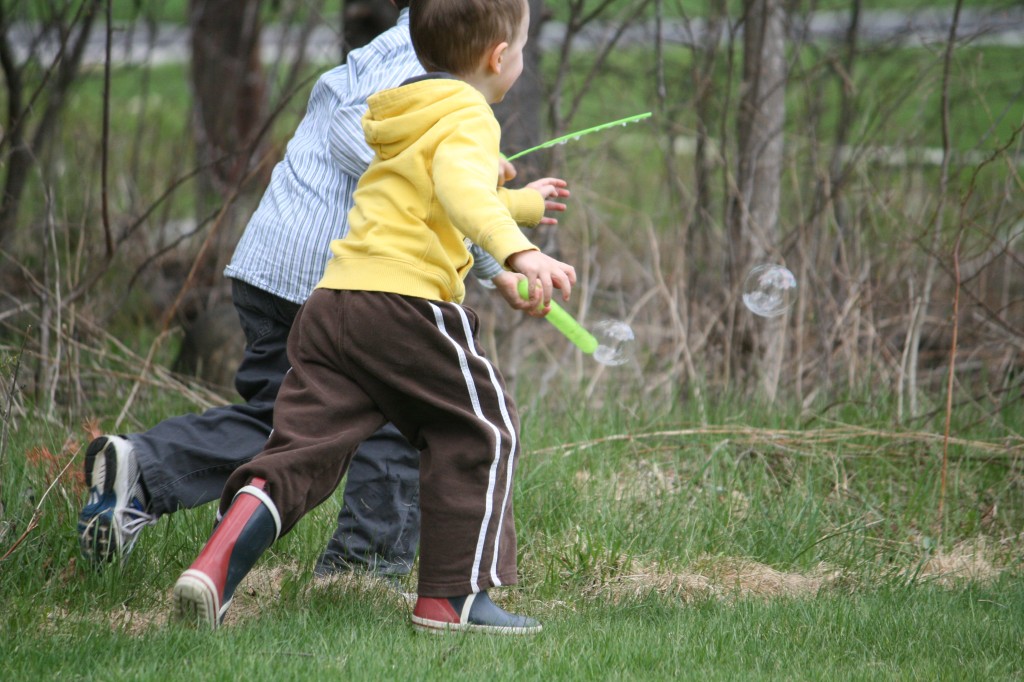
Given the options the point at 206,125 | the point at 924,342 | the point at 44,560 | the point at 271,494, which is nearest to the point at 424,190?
the point at 271,494

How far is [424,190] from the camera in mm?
2385

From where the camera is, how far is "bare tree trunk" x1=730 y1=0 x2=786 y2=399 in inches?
190

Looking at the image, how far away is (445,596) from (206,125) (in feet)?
18.2

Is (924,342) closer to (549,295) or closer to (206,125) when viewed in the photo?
(549,295)

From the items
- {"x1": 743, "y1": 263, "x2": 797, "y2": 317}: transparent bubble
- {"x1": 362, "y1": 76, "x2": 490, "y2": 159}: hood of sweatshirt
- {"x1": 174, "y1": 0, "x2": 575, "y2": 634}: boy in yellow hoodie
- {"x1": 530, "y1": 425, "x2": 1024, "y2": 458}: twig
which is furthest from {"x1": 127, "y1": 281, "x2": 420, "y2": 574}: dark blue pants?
{"x1": 743, "y1": 263, "x2": 797, "y2": 317}: transparent bubble

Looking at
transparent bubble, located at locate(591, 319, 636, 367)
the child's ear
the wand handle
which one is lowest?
transparent bubble, located at locate(591, 319, 636, 367)

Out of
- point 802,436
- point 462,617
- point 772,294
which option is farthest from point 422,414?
point 802,436

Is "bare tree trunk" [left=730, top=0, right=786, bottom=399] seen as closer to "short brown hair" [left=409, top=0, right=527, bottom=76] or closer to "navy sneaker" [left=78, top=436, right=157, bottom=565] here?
"short brown hair" [left=409, top=0, right=527, bottom=76]

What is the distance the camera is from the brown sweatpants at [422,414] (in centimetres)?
236

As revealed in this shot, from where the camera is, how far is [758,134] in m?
4.89

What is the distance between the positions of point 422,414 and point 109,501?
0.79m

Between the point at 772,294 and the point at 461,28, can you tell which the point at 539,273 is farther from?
the point at 772,294

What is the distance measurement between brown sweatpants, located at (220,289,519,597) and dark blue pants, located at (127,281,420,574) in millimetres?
359

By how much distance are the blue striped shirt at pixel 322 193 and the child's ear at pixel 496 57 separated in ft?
0.91
